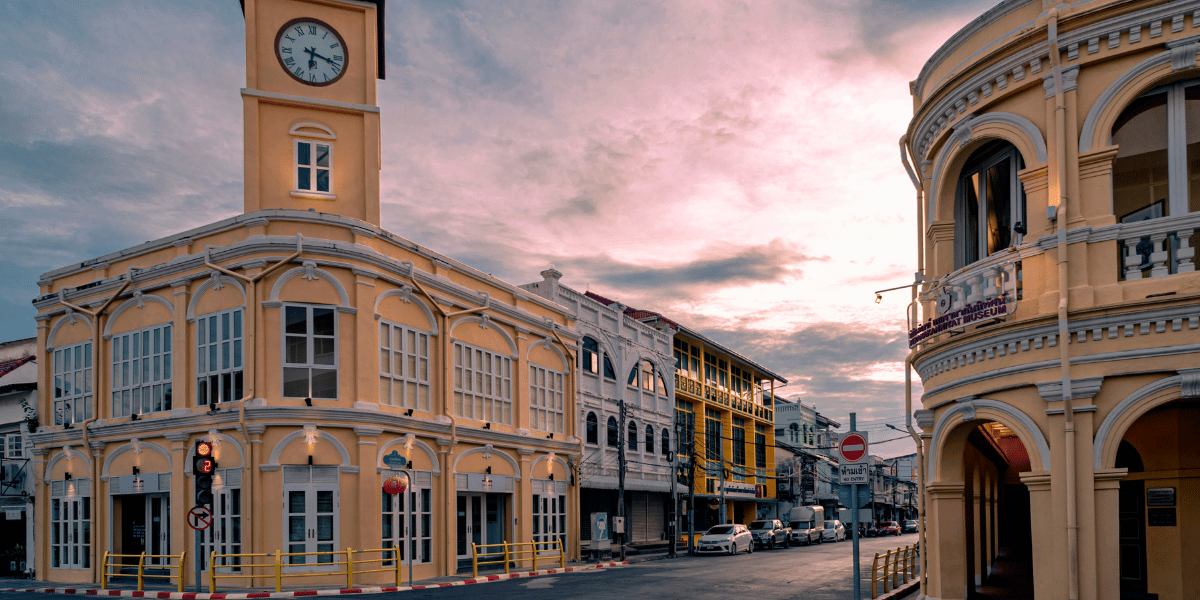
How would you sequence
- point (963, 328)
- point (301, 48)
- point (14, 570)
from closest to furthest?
1. point (963, 328)
2. point (301, 48)
3. point (14, 570)

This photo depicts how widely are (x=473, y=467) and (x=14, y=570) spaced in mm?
16805

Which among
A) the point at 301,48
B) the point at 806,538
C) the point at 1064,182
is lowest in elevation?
the point at 806,538

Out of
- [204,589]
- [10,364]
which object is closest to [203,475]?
[204,589]

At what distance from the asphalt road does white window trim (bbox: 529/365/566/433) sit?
19.6 feet

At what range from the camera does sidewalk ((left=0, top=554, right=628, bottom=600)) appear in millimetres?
22062

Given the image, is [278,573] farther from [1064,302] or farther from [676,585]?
[1064,302]

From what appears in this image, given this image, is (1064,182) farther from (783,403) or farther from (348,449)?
(783,403)

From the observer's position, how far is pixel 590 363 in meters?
41.4

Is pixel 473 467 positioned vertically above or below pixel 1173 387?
below

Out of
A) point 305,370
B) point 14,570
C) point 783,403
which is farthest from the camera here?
point 783,403

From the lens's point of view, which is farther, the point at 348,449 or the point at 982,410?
the point at 348,449

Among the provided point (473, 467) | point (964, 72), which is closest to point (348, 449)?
point (473, 467)

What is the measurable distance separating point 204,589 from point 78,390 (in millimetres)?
9277

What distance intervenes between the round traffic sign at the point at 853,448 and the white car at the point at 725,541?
94.7 ft
